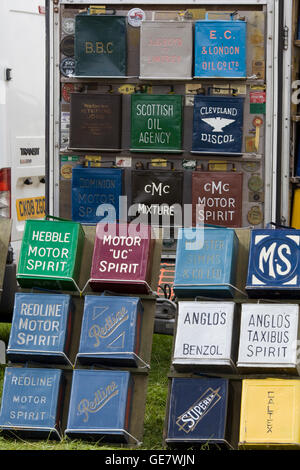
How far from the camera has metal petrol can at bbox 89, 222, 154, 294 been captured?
19.5 feet

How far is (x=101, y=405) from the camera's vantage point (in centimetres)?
573

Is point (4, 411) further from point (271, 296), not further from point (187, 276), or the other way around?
point (271, 296)

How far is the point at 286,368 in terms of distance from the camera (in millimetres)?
5543

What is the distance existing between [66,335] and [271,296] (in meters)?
1.22

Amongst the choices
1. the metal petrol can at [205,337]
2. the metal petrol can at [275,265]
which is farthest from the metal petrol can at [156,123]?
the metal petrol can at [205,337]

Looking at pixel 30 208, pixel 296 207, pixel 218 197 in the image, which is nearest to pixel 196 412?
pixel 218 197

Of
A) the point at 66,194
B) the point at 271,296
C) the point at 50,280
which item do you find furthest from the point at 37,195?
the point at 271,296

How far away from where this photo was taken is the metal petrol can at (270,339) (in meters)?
5.56

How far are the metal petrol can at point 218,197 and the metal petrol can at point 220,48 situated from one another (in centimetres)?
77

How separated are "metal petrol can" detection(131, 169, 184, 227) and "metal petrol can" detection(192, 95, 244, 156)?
31 cm

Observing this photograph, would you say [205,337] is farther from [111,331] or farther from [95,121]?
[95,121]

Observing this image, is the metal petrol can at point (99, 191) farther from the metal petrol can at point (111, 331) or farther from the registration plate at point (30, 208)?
the metal petrol can at point (111, 331)
